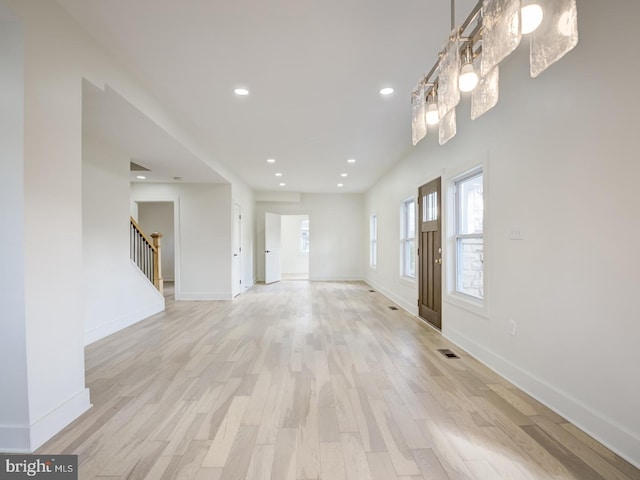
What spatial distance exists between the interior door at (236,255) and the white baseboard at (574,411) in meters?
4.92

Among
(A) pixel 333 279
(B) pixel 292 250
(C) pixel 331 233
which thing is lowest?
(A) pixel 333 279

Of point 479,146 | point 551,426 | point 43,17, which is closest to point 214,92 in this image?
point 43,17

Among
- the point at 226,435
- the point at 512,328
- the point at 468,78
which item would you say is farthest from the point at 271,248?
the point at 468,78

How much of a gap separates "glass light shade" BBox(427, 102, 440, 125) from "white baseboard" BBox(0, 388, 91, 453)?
278 centimetres

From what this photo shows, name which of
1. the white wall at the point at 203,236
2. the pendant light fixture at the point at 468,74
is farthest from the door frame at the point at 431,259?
the white wall at the point at 203,236

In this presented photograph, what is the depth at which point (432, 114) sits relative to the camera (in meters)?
1.75

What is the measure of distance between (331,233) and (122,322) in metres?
6.11

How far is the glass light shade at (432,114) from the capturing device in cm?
173

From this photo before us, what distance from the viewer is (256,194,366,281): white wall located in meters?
9.36

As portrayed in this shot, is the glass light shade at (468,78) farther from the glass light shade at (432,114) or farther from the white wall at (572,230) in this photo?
the white wall at (572,230)

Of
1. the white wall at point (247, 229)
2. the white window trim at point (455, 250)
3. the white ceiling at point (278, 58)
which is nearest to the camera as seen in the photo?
the white ceiling at point (278, 58)

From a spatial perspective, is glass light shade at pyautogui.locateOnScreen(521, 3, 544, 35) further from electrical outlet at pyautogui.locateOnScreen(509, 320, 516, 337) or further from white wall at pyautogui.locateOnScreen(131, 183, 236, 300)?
white wall at pyautogui.locateOnScreen(131, 183, 236, 300)

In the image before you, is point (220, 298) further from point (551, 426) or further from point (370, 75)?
point (551, 426)

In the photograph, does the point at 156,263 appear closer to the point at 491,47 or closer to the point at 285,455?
the point at 285,455
